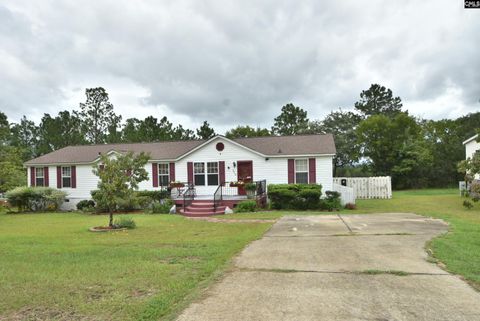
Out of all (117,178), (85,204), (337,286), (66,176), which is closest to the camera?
(337,286)

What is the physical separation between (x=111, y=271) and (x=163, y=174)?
15682 millimetres

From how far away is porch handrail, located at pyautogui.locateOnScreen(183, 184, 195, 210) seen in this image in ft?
59.8

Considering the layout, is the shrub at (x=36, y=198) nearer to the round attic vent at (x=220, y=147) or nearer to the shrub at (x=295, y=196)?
the round attic vent at (x=220, y=147)

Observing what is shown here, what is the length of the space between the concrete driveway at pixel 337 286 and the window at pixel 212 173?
475 inches

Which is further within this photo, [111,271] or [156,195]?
[156,195]

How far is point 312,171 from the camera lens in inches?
742

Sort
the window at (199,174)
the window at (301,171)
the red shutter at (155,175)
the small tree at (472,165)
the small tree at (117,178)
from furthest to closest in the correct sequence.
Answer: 1. the red shutter at (155,175)
2. the window at (199,174)
3. the window at (301,171)
4. the small tree at (472,165)
5. the small tree at (117,178)

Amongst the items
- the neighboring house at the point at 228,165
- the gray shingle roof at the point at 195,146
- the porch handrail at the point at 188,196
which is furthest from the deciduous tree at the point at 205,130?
the porch handrail at the point at 188,196

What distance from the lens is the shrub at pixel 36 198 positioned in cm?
2102

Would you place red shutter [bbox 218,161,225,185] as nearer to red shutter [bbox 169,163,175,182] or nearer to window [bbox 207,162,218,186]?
window [bbox 207,162,218,186]

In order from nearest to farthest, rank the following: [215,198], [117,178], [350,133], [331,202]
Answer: [117,178] → [331,202] → [215,198] → [350,133]

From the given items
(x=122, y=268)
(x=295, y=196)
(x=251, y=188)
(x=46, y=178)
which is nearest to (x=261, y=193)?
(x=251, y=188)

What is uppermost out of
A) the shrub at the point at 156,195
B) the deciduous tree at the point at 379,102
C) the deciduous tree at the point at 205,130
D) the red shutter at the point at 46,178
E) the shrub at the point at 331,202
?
the deciduous tree at the point at 379,102

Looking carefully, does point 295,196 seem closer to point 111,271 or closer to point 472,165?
point 472,165
